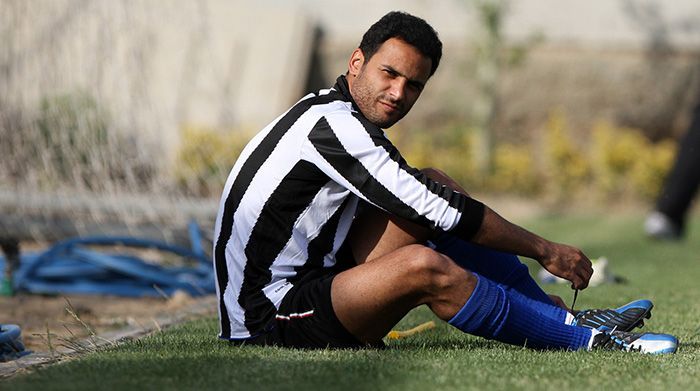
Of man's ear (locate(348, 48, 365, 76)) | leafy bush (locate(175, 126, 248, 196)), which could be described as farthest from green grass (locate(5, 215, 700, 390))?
leafy bush (locate(175, 126, 248, 196))

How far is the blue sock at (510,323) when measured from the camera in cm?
378

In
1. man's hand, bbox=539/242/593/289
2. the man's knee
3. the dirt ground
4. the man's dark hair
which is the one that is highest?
the man's dark hair

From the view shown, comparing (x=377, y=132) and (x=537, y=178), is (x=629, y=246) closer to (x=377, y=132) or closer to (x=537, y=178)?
(x=537, y=178)

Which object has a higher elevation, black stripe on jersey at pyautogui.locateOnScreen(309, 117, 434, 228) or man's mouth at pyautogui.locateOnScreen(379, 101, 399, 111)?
man's mouth at pyautogui.locateOnScreen(379, 101, 399, 111)

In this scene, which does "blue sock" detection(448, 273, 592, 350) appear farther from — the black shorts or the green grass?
the black shorts

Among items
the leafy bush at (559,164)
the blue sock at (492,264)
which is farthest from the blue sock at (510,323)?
the leafy bush at (559,164)

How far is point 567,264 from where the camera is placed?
155 inches

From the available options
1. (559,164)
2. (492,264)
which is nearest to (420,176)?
(492,264)

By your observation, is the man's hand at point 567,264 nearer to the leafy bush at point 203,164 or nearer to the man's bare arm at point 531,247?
the man's bare arm at point 531,247

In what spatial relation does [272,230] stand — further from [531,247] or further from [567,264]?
[567,264]

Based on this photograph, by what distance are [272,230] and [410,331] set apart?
0.99 metres

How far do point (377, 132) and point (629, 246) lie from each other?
616 cm

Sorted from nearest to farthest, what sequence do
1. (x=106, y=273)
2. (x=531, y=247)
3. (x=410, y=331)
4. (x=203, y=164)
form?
1. (x=531, y=247)
2. (x=410, y=331)
3. (x=106, y=273)
4. (x=203, y=164)

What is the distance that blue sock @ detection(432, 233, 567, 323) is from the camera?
414cm
